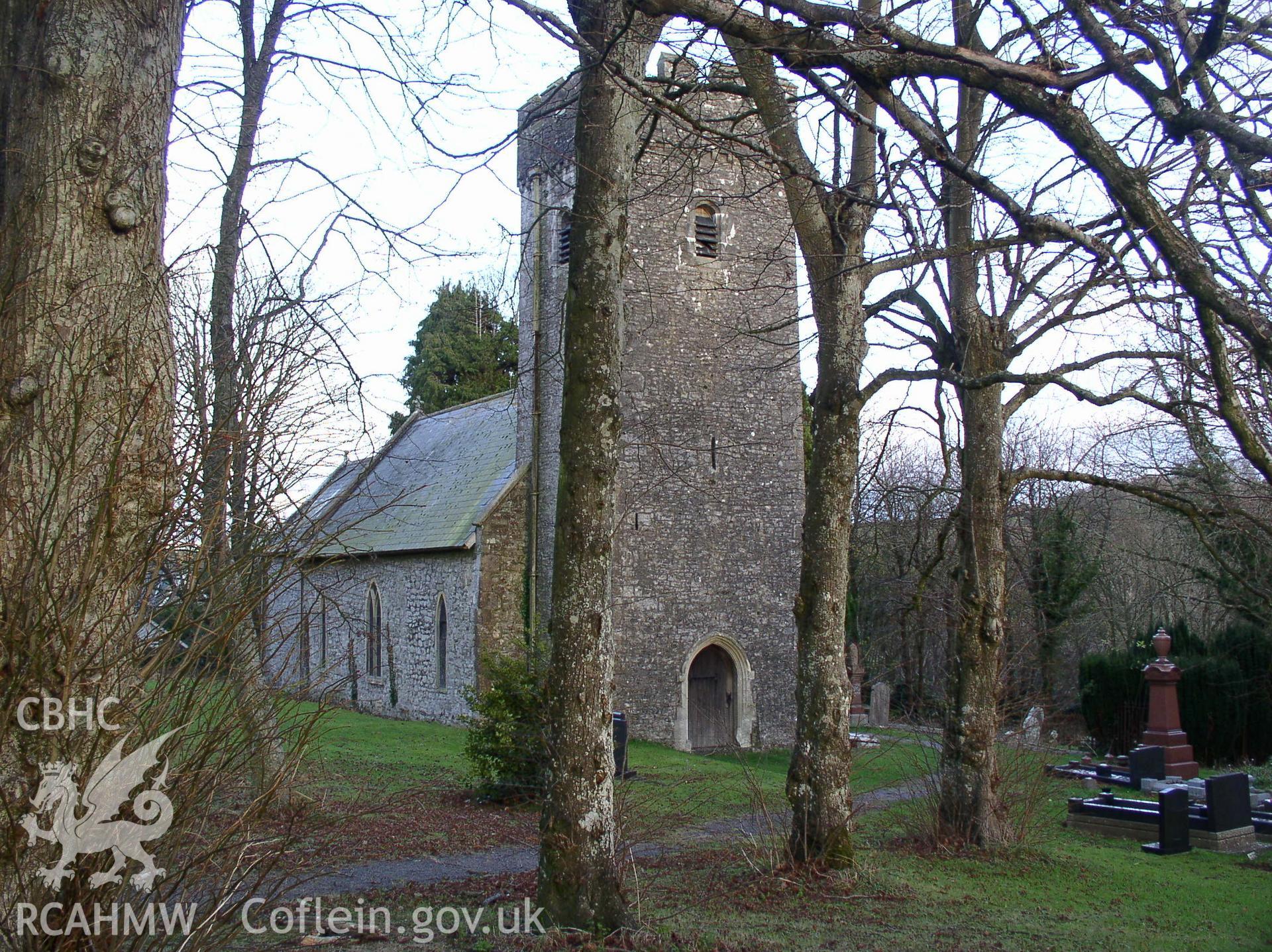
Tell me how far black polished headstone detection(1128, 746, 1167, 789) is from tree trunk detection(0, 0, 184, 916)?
15362 millimetres

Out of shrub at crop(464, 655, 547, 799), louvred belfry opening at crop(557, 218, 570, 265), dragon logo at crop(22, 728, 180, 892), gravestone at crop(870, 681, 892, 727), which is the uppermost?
louvred belfry opening at crop(557, 218, 570, 265)

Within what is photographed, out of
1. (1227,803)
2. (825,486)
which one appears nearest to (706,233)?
(825,486)

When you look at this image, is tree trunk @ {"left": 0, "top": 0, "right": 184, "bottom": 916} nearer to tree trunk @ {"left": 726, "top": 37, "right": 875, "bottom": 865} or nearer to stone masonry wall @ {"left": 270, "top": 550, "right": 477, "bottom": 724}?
tree trunk @ {"left": 726, "top": 37, "right": 875, "bottom": 865}

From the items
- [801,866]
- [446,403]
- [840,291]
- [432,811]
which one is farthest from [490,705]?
[446,403]

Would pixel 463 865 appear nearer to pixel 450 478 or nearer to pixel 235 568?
pixel 235 568

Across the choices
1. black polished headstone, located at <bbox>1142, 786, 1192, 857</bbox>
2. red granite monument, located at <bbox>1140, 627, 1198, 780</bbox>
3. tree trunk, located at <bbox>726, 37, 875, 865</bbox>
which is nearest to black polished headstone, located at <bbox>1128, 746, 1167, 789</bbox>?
red granite monument, located at <bbox>1140, 627, 1198, 780</bbox>

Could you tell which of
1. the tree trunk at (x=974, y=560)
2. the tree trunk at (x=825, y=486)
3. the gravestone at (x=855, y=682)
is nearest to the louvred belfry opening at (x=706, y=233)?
the tree trunk at (x=974, y=560)

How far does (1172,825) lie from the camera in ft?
36.4

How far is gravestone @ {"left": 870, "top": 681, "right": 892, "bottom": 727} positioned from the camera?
28873mm

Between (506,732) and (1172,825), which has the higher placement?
(506,732)

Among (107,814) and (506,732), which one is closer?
(107,814)

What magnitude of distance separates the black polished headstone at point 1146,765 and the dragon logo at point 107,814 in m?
15.3

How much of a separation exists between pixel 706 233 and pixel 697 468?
4.84m

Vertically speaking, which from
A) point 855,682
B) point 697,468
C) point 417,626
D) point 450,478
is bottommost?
point 855,682
